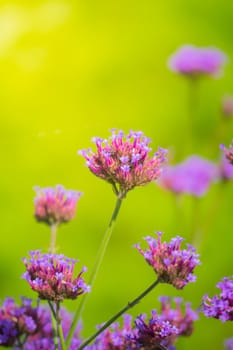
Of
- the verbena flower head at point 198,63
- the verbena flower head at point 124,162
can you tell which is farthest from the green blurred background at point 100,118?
the verbena flower head at point 124,162

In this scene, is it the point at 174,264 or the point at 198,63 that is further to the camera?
the point at 198,63

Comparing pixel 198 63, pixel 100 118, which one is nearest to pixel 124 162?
pixel 198 63

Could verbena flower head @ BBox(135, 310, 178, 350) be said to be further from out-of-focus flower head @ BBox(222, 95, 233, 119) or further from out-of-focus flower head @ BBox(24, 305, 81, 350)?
out-of-focus flower head @ BBox(222, 95, 233, 119)

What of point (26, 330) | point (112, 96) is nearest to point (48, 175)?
point (112, 96)

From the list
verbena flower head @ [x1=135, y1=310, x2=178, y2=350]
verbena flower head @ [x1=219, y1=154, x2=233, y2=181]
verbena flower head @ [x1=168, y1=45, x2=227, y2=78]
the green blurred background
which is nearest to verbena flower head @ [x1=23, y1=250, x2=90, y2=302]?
verbena flower head @ [x1=135, y1=310, x2=178, y2=350]

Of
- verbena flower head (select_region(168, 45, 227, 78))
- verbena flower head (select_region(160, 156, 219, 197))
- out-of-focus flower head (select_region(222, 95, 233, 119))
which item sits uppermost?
verbena flower head (select_region(168, 45, 227, 78))

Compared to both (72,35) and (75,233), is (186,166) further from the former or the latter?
(72,35)

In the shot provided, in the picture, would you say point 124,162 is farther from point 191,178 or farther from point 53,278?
point 191,178
